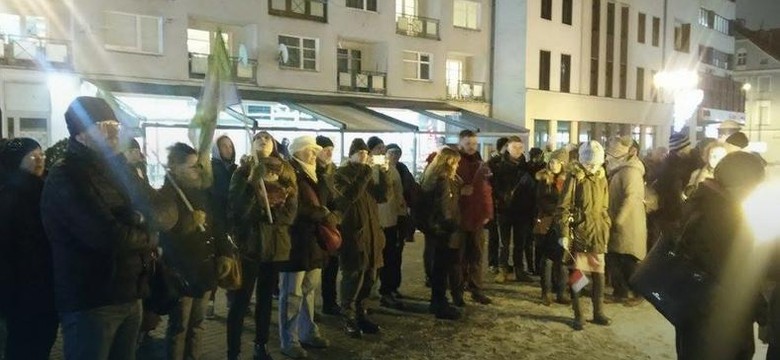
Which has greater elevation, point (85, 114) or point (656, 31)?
point (656, 31)

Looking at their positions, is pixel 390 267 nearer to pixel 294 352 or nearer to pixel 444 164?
pixel 444 164

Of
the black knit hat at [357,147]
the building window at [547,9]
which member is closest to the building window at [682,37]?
the building window at [547,9]

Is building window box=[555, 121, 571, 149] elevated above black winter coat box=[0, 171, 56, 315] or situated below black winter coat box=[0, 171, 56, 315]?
above

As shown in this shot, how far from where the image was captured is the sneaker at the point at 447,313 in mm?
7875

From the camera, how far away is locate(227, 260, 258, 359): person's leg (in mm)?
5762

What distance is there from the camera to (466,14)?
1229 inches

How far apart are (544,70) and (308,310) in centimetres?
2863

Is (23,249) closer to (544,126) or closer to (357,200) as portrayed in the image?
(357,200)

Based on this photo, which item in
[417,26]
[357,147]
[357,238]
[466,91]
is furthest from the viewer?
[466,91]

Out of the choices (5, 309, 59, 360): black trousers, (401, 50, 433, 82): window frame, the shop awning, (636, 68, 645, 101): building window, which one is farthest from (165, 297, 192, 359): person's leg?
(636, 68, 645, 101): building window

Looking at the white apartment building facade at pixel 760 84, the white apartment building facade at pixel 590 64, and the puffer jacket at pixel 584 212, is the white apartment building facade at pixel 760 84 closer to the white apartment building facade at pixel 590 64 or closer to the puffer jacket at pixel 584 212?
the white apartment building facade at pixel 590 64

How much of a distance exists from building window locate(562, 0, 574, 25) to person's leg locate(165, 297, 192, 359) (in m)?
31.8

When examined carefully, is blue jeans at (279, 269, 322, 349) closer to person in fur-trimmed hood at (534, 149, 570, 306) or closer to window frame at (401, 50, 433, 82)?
person in fur-trimmed hood at (534, 149, 570, 306)

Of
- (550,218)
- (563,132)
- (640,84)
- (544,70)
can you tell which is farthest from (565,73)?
(550,218)
